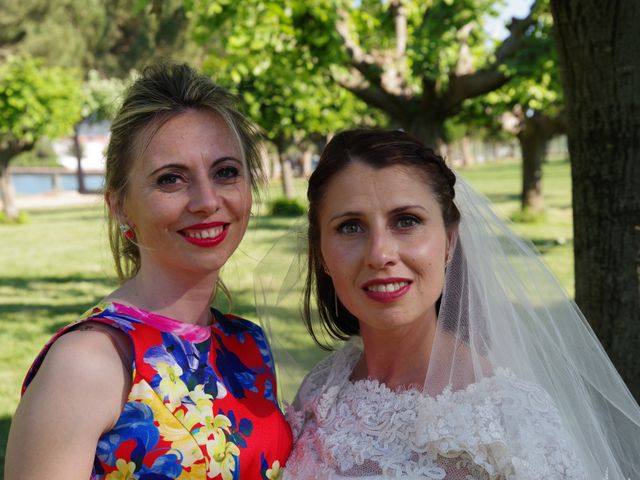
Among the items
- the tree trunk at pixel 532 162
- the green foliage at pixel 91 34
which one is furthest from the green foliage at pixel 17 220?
the tree trunk at pixel 532 162

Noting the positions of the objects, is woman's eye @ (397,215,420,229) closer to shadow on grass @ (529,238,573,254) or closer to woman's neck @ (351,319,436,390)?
woman's neck @ (351,319,436,390)

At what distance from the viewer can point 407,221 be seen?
2119mm

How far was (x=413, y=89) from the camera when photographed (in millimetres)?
10148

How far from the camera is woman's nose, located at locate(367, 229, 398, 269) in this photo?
6.62 ft

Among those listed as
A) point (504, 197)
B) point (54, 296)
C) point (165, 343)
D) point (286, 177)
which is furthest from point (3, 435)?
point (504, 197)

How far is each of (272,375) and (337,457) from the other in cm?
47

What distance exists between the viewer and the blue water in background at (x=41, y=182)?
171 feet

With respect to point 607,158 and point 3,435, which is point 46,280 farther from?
point 607,158

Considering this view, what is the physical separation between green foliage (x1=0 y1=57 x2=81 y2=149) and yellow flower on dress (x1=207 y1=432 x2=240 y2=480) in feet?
75.6

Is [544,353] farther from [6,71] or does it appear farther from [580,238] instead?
[6,71]

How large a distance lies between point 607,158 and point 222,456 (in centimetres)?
195

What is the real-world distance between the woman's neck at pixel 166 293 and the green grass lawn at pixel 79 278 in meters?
0.47

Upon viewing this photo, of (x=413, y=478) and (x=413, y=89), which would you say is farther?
(x=413, y=89)

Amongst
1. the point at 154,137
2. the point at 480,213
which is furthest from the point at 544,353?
the point at 154,137
